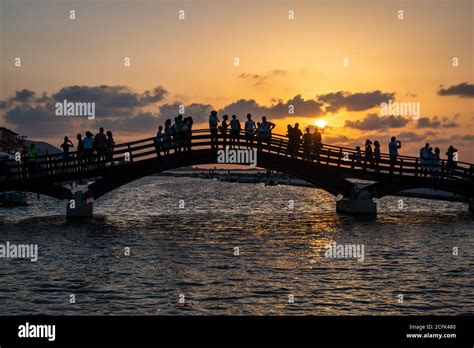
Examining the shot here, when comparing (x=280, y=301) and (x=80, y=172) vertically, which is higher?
(x=80, y=172)

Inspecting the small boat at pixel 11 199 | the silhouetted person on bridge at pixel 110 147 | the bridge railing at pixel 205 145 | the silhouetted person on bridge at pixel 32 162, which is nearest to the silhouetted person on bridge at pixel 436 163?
the bridge railing at pixel 205 145

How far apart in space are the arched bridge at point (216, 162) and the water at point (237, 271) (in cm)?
330

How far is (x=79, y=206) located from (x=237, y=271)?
18883 millimetres

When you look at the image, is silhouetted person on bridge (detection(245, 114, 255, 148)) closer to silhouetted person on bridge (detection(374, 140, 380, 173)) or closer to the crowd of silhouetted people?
the crowd of silhouetted people

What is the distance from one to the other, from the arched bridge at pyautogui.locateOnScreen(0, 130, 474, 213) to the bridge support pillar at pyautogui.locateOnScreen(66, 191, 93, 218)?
22 cm

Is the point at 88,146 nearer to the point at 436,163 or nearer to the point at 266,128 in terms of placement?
the point at 266,128

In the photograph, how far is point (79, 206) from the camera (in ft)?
113

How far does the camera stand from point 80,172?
3325 cm

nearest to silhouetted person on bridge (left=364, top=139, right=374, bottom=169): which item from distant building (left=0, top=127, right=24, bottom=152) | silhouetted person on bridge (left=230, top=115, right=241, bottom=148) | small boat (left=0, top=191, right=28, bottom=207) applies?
silhouetted person on bridge (left=230, top=115, right=241, bottom=148)

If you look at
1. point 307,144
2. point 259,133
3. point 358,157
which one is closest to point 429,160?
point 358,157
